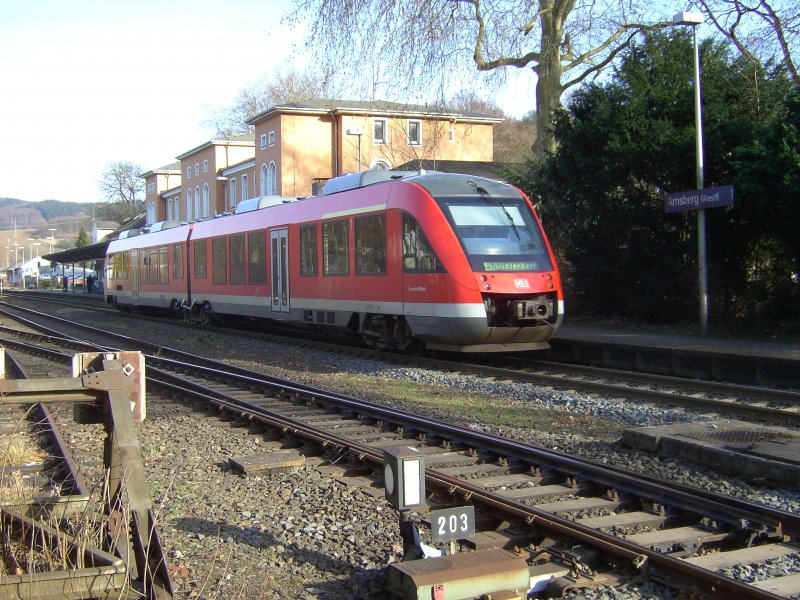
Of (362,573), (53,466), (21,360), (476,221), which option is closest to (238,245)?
(21,360)

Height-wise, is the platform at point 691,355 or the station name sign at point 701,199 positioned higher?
the station name sign at point 701,199

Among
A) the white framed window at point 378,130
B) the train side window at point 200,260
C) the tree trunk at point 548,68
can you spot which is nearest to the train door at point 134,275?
the train side window at point 200,260

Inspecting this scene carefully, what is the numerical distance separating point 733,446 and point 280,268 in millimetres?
12730

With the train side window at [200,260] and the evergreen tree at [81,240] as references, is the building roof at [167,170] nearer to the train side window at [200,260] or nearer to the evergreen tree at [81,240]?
the evergreen tree at [81,240]

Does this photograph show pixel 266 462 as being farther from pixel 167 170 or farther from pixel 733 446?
pixel 167 170

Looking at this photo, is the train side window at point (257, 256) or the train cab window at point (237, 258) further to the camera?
the train cab window at point (237, 258)

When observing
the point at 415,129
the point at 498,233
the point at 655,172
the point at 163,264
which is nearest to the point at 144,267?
the point at 163,264

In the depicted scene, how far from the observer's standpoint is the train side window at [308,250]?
1670 centimetres

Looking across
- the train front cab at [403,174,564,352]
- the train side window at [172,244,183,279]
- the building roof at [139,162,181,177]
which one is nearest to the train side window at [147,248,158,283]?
the train side window at [172,244,183,279]

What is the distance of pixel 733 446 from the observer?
22.3ft

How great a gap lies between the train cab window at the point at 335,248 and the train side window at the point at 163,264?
11.6 m

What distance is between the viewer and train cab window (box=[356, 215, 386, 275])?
14.2 metres

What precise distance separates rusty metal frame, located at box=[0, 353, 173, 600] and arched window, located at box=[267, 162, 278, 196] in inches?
1809

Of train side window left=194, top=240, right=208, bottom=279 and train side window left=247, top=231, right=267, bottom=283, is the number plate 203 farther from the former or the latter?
train side window left=194, top=240, right=208, bottom=279
